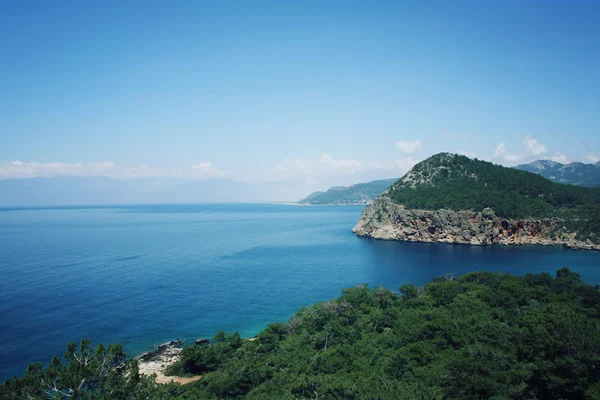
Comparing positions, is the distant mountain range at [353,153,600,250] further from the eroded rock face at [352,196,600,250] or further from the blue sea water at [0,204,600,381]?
the blue sea water at [0,204,600,381]

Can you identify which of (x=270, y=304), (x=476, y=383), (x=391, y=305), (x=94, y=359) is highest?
(x=94, y=359)

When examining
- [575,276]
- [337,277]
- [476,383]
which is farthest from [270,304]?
[575,276]

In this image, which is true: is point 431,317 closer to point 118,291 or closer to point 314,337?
point 314,337

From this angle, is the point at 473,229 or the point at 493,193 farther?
the point at 493,193

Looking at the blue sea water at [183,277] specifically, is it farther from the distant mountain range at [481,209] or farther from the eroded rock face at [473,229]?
the distant mountain range at [481,209]

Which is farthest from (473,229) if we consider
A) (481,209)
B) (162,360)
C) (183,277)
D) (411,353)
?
(162,360)

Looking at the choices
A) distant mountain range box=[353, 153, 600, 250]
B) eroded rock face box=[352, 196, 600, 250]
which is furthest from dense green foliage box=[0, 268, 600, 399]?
distant mountain range box=[353, 153, 600, 250]

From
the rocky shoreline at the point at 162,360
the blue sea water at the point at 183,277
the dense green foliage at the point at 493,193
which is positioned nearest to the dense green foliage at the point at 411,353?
the rocky shoreline at the point at 162,360

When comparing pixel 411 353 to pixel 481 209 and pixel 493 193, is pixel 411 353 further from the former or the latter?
pixel 493 193
